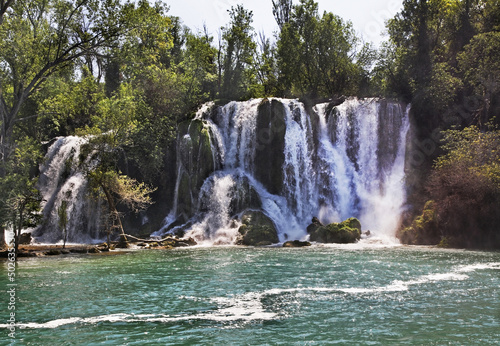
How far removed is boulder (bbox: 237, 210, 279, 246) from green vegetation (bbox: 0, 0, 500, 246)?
6.66m

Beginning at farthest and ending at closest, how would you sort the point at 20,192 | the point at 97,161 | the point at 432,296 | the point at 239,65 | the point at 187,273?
1. the point at 239,65
2. the point at 97,161
3. the point at 20,192
4. the point at 187,273
5. the point at 432,296

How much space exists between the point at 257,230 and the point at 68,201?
557 inches

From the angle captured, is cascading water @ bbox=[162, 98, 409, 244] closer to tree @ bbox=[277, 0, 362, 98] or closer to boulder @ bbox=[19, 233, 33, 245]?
boulder @ bbox=[19, 233, 33, 245]

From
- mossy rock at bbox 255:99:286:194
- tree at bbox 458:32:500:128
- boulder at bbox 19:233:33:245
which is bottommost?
boulder at bbox 19:233:33:245

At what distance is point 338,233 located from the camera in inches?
1107

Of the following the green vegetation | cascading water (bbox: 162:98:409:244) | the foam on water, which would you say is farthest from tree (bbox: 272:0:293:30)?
the foam on water

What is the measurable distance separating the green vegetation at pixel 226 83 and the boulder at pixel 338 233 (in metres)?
3.63

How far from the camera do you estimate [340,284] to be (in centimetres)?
1377

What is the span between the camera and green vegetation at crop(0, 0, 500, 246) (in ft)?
72.4

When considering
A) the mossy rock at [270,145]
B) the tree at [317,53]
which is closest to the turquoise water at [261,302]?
the mossy rock at [270,145]

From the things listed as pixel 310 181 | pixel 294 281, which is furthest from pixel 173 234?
pixel 294 281

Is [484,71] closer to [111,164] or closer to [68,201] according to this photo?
[111,164]

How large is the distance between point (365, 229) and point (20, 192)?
2195 centimetres

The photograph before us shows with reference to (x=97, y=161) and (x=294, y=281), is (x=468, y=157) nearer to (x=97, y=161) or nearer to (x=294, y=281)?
(x=294, y=281)
